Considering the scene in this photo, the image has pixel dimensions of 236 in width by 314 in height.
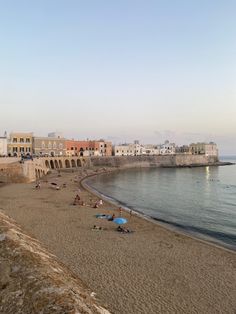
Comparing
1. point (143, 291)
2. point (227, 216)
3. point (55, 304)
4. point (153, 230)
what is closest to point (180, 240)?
point (153, 230)

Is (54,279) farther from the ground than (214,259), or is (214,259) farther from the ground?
(54,279)

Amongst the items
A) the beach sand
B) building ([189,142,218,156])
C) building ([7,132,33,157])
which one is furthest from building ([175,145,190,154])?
the beach sand

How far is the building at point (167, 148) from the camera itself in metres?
172

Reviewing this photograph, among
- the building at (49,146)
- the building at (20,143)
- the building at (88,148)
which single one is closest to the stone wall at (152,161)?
the building at (88,148)

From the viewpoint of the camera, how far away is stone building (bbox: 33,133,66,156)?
99.8 meters

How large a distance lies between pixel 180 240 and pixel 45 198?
22.8 metres

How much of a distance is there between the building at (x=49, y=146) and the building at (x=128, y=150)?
36.6m

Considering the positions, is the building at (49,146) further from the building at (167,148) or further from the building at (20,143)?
the building at (167,148)

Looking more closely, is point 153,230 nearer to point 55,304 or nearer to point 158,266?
point 158,266

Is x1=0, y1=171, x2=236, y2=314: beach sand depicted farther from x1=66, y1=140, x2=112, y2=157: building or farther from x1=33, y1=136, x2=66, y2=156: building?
x1=66, y1=140, x2=112, y2=157: building

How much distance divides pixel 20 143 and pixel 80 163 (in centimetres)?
2169

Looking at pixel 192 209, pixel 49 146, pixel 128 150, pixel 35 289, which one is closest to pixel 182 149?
pixel 128 150

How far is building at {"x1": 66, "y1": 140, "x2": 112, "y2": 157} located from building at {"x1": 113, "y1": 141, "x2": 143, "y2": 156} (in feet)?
21.4

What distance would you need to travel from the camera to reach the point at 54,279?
538cm
